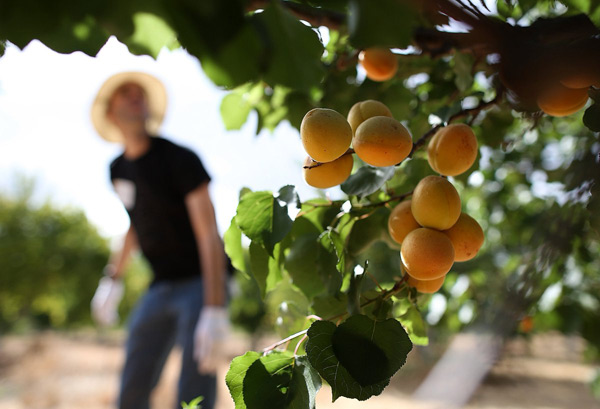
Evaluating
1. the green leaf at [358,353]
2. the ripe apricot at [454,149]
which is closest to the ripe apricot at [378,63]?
the ripe apricot at [454,149]

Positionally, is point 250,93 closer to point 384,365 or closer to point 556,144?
point 384,365

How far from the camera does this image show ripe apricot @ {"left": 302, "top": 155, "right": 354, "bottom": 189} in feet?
2.44

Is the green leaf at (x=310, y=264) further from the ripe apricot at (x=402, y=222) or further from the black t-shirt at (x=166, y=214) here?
the black t-shirt at (x=166, y=214)

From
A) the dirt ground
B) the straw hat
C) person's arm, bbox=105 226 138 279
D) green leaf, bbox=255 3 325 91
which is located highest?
the straw hat

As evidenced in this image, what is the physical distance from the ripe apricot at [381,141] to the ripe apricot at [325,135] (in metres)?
0.02

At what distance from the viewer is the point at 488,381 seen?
22.8ft

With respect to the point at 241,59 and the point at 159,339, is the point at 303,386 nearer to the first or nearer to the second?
the point at 241,59

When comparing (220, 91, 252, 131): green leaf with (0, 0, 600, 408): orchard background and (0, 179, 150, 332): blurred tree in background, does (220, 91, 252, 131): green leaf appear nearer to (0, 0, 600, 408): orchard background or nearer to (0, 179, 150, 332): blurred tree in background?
(0, 0, 600, 408): orchard background

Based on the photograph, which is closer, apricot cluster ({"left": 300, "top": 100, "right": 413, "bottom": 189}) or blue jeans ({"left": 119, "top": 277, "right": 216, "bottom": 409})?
apricot cluster ({"left": 300, "top": 100, "right": 413, "bottom": 189})

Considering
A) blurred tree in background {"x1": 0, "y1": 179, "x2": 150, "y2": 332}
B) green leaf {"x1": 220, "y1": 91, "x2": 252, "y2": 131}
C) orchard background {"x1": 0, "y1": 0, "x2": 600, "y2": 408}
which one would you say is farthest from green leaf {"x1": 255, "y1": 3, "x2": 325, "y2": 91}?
blurred tree in background {"x1": 0, "y1": 179, "x2": 150, "y2": 332}

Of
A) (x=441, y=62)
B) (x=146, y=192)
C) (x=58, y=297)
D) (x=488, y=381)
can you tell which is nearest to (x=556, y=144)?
(x=441, y=62)

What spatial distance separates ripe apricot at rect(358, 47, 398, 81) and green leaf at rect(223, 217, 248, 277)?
49cm

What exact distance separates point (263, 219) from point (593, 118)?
515mm

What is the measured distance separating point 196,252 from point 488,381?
6106 millimetres
